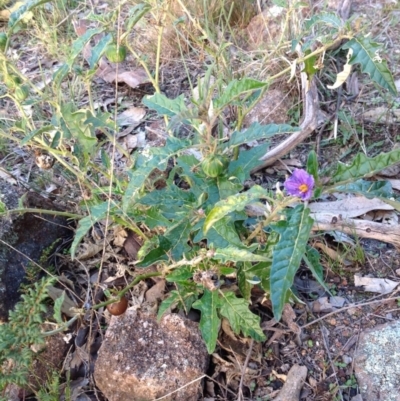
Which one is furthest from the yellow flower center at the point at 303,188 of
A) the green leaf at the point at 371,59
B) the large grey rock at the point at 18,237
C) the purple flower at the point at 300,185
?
the large grey rock at the point at 18,237

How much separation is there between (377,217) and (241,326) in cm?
75

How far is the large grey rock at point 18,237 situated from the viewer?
1766mm

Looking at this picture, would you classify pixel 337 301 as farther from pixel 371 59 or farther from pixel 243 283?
pixel 371 59

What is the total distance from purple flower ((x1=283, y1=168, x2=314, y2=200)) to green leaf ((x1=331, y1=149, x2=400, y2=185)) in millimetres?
101

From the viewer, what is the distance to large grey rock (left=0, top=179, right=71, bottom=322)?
177 centimetres

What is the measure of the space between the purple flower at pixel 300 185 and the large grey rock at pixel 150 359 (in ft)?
2.19

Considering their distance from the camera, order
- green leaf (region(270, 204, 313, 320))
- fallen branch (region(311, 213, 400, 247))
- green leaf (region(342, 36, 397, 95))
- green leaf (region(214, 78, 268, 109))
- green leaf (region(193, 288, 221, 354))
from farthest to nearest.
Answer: fallen branch (region(311, 213, 400, 247)), green leaf (region(193, 288, 221, 354)), green leaf (region(342, 36, 397, 95)), green leaf (region(214, 78, 268, 109)), green leaf (region(270, 204, 313, 320))

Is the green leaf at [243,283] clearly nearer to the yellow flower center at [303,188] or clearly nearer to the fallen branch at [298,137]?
the yellow flower center at [303,188]

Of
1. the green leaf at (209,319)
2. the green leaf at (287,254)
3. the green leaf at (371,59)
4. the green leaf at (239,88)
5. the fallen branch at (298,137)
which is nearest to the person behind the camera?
the green leaf at (287,254)

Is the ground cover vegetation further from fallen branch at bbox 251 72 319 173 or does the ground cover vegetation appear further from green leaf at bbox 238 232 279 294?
fallen branch at bbox 251 72 319 173

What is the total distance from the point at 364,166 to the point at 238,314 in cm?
56

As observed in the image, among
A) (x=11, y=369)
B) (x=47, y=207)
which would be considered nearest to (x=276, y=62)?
(x=47, y=207)

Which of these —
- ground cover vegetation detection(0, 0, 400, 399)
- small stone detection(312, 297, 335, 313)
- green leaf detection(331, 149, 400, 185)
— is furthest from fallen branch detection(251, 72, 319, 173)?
green leaf detection(331, 149, 400, 185)

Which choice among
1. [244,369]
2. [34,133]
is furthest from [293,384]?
[34,133]
